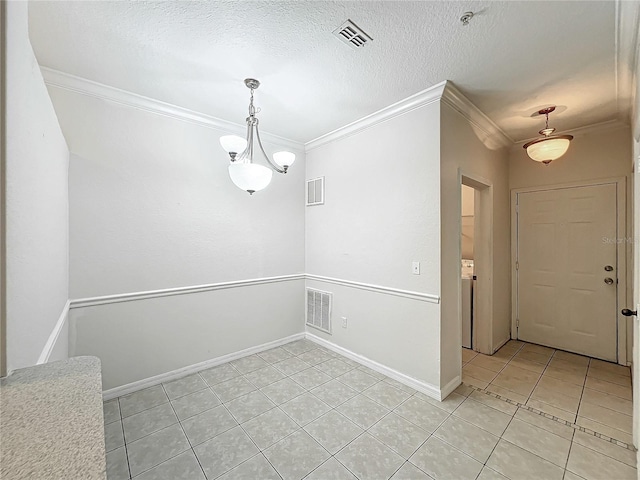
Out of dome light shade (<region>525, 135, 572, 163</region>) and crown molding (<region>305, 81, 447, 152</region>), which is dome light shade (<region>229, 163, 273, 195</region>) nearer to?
crown molding (<region>305, 81, 447, 152</region>)

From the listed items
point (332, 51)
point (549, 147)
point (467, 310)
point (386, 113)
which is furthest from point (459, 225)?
point (332, 51)

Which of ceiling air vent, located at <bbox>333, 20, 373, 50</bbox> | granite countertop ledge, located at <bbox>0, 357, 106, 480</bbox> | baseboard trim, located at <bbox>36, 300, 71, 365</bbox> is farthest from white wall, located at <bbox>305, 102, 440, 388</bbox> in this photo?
baseboard trim, located at <bbox>36, 300, 71, 365</bbox>

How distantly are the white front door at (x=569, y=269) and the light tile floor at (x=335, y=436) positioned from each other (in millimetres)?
1781

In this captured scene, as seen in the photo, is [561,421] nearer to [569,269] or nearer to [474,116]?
[569,269]

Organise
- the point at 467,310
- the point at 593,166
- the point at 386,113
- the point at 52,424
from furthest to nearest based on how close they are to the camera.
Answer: the point at 467,310, the point at 593,166, the point at 386,113, the point at 52,424

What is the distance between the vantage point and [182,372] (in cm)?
278

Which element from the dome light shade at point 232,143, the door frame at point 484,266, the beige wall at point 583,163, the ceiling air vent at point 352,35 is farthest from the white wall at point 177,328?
the beige wall at point 583,163

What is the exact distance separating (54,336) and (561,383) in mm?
4158

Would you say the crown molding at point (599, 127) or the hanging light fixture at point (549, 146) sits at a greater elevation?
the crown molding at point (599, 127)

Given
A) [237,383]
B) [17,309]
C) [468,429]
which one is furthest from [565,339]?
[17,309]

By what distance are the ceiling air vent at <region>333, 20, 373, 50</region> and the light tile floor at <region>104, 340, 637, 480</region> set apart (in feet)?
8.95

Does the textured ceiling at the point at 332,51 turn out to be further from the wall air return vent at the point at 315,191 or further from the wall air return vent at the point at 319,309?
the wall air return vent at the point at 319,309

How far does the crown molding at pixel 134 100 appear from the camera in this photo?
84.8 inches

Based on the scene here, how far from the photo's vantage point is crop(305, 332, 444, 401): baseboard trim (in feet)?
8.04
